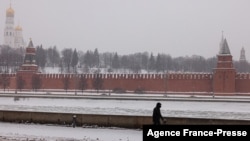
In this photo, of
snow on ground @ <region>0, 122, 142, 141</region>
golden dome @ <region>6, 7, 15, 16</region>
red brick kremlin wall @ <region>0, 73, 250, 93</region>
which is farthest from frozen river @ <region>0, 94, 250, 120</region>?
golden dome @ <region>6, 7, 15, 16</region>

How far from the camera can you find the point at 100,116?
521 inches

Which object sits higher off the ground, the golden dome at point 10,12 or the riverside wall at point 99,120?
the golden dome at point 10,12

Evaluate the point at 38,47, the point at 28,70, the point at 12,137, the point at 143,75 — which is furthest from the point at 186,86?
the point at 38,47

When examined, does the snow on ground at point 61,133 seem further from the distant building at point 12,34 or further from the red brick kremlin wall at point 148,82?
the distant building at point 12,34

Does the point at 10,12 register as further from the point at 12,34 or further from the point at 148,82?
the point at 148,82

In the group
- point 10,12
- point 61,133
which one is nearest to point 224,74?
point 61,133

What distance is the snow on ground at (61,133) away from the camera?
35.2 feet

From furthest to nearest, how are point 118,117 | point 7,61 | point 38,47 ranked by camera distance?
point 38,47 → point 7,61 → point 118,117

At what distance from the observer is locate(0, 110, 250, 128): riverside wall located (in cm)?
1234

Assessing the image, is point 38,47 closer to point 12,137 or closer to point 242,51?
point 242,51

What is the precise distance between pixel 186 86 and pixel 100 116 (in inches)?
1116

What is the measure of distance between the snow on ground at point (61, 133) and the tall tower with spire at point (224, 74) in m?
28.1

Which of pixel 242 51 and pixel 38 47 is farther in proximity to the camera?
pixel 242 51

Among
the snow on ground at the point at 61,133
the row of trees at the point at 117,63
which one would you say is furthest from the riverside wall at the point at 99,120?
the row of trees at the point at 117,63
